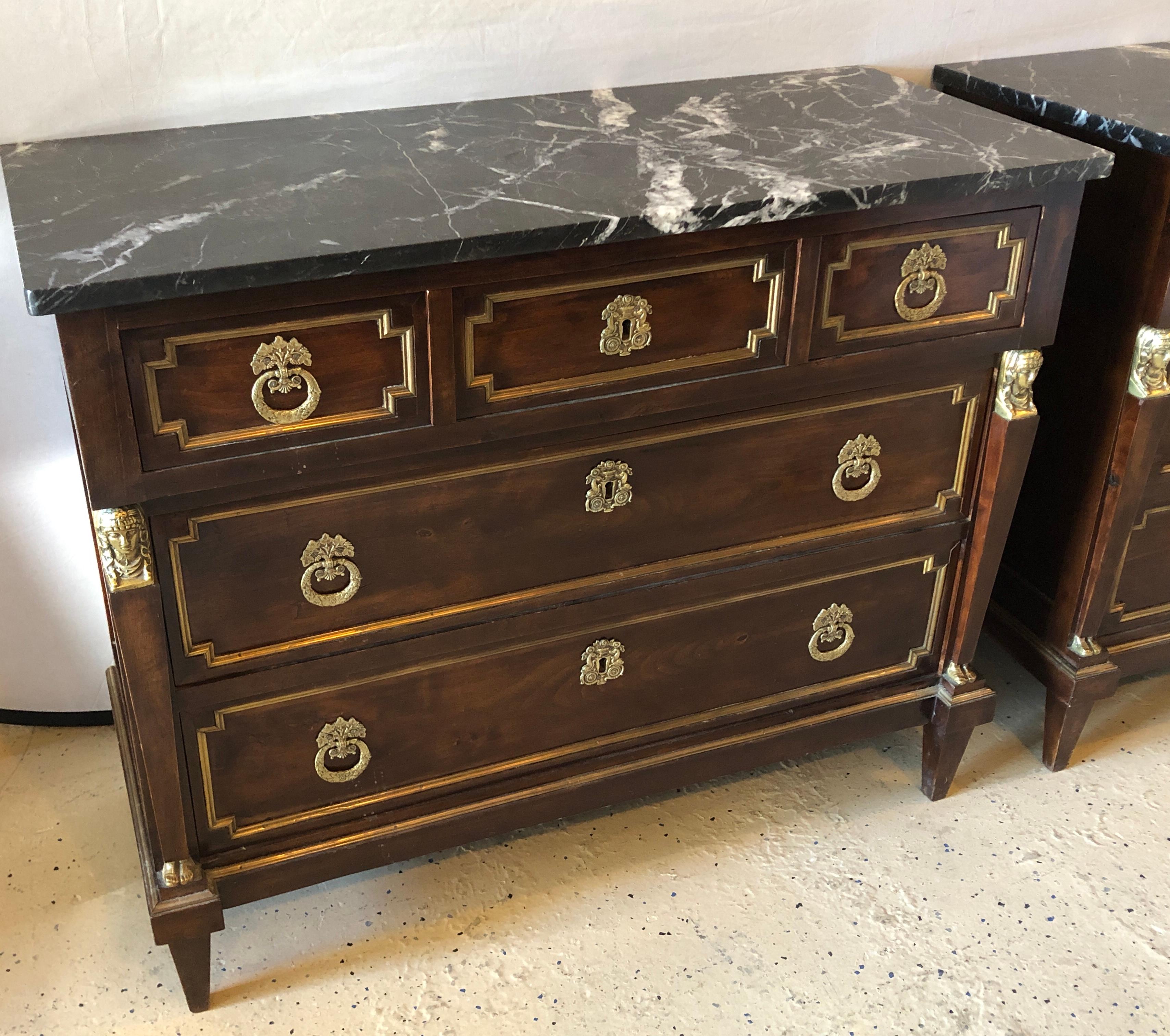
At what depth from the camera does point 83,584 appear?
6.61ft

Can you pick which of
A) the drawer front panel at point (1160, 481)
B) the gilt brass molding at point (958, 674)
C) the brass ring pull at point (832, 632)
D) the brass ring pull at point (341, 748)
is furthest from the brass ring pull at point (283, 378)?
the drawer front panel at point (1160, 481)

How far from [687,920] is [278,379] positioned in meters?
1.02

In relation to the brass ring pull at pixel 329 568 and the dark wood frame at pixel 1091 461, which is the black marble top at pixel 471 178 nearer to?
the dark wood frame at pixel 1091 461

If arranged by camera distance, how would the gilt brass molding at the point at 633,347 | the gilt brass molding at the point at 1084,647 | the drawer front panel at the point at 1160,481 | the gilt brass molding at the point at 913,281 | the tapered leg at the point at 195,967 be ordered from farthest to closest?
the gilt brass molding at the point at 1084,647 → the drawer front panel at the point at 1160,481 → the tapered leg at the point at 195,967 → the gilt brass molding at the point at 913,281 → the gilt brass molding at the point at 633,347

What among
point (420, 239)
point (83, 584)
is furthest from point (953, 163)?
point (83, 584)

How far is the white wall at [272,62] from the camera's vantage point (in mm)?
1594

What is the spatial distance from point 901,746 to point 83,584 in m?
1.42

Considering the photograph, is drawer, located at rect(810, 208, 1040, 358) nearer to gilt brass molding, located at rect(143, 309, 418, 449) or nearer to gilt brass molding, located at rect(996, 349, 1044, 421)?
gilt brass molding, located at rect(996, 349, 1044, 421)

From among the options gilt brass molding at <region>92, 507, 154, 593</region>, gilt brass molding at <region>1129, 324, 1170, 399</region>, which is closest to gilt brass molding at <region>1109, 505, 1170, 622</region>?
gilt brass molding at <region>1129, 324, 1170, 399</region>

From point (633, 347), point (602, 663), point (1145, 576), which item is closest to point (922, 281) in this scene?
point (633, 347)

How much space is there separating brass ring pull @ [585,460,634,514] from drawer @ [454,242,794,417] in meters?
0.12

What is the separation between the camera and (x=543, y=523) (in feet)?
4.98

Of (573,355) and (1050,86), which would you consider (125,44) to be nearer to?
(573,355)

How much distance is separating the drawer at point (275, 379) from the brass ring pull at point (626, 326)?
0.22 m
